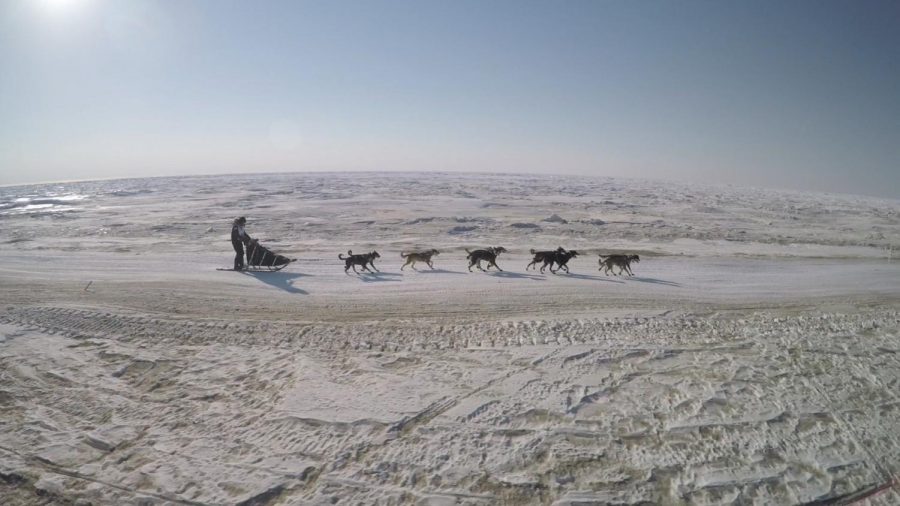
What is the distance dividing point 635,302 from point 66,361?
11.3 m

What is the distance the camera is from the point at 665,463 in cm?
449

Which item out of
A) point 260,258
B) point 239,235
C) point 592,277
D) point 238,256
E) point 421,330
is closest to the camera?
point 421,330

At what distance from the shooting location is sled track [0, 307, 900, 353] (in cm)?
729

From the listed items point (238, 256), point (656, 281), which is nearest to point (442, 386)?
point (656, 281)

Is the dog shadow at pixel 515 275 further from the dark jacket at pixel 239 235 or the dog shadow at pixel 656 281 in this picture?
the dark jacket at pixel 239 235

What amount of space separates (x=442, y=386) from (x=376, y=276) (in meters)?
6.46

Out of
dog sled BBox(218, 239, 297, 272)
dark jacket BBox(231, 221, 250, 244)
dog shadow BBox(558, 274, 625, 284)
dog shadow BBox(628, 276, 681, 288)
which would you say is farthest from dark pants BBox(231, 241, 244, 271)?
dog shadow BBox(628, 276, 681, 288)

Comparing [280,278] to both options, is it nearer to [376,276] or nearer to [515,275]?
[376,276]

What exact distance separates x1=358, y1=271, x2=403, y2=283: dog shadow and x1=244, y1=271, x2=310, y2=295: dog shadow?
5.78ft

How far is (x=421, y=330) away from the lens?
7.83 meters

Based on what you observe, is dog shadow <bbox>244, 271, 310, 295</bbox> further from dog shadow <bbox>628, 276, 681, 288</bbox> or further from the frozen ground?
dog shadow <bbox>628, 276, 681, 288</bbox>

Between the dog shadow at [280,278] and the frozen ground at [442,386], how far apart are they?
138 mm

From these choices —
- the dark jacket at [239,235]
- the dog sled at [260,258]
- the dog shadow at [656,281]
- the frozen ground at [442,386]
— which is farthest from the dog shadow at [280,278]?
the dog shadow at [656,281]

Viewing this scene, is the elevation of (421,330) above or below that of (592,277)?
below
